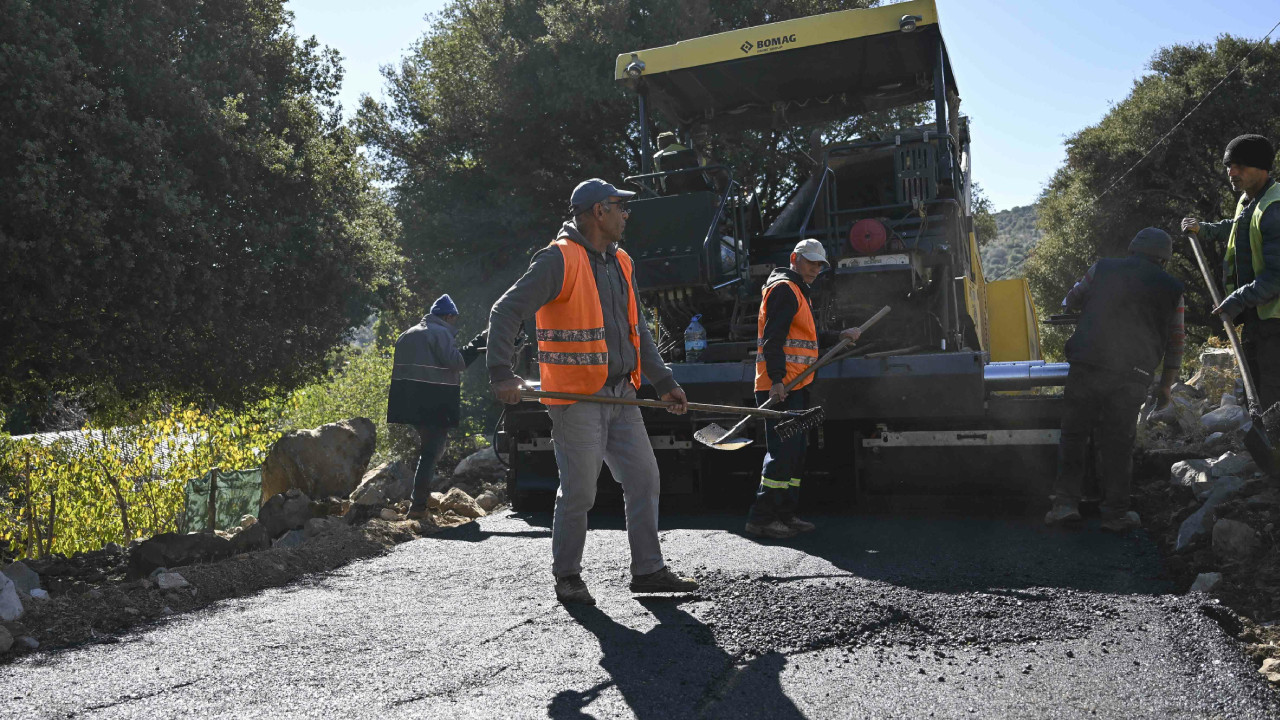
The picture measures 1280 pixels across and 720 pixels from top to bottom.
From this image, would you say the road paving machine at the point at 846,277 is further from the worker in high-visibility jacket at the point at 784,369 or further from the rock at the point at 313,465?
the rock at the point at 313,465

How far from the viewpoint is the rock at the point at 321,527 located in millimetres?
6379

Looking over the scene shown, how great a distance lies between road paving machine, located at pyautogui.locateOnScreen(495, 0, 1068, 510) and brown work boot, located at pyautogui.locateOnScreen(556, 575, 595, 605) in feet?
7.56

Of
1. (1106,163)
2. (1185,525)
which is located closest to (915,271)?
(1185,525)

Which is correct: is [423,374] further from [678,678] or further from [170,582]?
[678,678]

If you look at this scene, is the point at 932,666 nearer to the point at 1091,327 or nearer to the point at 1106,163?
the point at 1091,327

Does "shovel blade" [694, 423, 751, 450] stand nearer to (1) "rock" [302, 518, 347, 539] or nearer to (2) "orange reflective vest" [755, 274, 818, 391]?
(2) "orange reflective vest" [755, 274, 818, 391]

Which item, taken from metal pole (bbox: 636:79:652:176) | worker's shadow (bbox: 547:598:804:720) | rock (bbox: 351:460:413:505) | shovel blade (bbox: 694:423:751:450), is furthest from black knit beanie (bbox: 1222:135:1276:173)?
rock (bbox: 351:460:413:505)

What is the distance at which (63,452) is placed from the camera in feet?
30.9

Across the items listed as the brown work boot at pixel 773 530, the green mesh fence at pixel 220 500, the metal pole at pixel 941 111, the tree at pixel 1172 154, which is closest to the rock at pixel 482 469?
the green mesh fence at pixel 220 500

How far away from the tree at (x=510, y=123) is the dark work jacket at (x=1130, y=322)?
34.6 ft

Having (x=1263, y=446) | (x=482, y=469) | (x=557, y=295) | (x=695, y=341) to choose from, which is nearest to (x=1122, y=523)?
(x=1263, y=446)

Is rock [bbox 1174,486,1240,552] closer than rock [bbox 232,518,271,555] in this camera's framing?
Yes

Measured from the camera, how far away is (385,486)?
873 cm

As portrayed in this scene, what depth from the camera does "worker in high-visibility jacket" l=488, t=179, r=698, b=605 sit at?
416 cm
